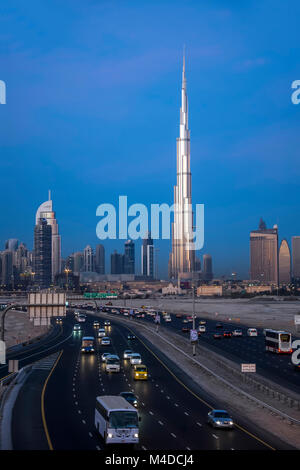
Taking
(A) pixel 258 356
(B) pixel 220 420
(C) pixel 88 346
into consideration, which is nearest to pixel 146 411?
(B) pixel 220 420

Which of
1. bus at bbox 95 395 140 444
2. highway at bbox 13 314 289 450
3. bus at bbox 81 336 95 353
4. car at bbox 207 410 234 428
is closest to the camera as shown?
bus at bbox 95 395 140 444

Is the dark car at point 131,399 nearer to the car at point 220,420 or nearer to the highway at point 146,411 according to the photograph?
the highway at point 146,411

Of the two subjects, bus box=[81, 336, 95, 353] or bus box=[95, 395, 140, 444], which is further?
bus box=[81, 336, 95, 353]

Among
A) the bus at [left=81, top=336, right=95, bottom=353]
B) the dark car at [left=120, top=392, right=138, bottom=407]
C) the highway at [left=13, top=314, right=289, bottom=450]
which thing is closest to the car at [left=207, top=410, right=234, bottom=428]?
the highway at [left=13, top=314, right=289, bottom=450]

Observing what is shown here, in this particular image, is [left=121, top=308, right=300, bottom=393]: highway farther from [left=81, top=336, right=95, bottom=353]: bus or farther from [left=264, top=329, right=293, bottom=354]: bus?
[left=81, top=336, right=95, bottom=353]: bus

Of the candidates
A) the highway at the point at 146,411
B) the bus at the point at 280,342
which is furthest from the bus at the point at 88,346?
the bus at the point at 280,342

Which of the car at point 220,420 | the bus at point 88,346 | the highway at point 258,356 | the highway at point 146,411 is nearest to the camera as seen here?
the highway at point 146,411

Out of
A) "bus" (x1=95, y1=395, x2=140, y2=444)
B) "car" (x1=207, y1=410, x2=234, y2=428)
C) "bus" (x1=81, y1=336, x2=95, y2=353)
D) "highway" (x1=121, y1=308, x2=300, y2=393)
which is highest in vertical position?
"bus" (x1=95, y1=395, x2=140, y2=444)
